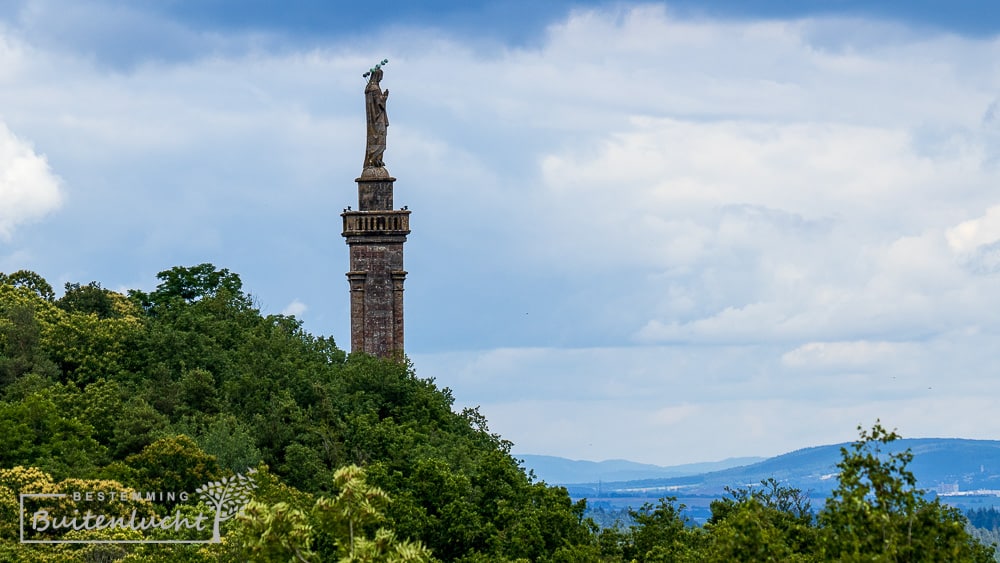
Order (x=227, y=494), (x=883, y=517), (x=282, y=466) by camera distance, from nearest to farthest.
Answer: (x=883, y=517), (x=227, y=494), (x=282, y=466)

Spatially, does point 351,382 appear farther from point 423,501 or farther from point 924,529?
point 924,529

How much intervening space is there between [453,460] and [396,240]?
19.8 metres

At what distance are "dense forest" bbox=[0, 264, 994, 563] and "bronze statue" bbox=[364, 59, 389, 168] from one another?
32.5 feet

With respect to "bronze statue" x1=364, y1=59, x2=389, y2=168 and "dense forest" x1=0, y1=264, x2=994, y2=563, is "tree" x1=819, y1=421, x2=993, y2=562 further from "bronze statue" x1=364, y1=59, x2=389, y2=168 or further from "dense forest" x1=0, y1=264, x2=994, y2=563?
"bronze statue" x1=364, y1=59, x2=389, y2=168

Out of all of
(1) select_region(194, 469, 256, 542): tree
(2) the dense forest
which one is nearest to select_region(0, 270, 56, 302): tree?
(2) the dense forest

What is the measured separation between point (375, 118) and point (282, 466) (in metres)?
24.0

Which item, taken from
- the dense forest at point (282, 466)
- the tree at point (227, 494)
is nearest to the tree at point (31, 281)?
the dense forest at point (282, 466)

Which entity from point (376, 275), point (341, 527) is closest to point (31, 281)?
point (376, 275)

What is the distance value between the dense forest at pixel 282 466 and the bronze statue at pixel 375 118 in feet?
32.5

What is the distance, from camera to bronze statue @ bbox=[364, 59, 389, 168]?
3492 inches

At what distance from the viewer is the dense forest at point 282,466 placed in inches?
1388

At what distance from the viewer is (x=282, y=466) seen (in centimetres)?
7100

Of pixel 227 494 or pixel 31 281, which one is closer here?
pixel 227 494

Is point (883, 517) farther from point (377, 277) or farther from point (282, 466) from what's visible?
point (377, 277)
